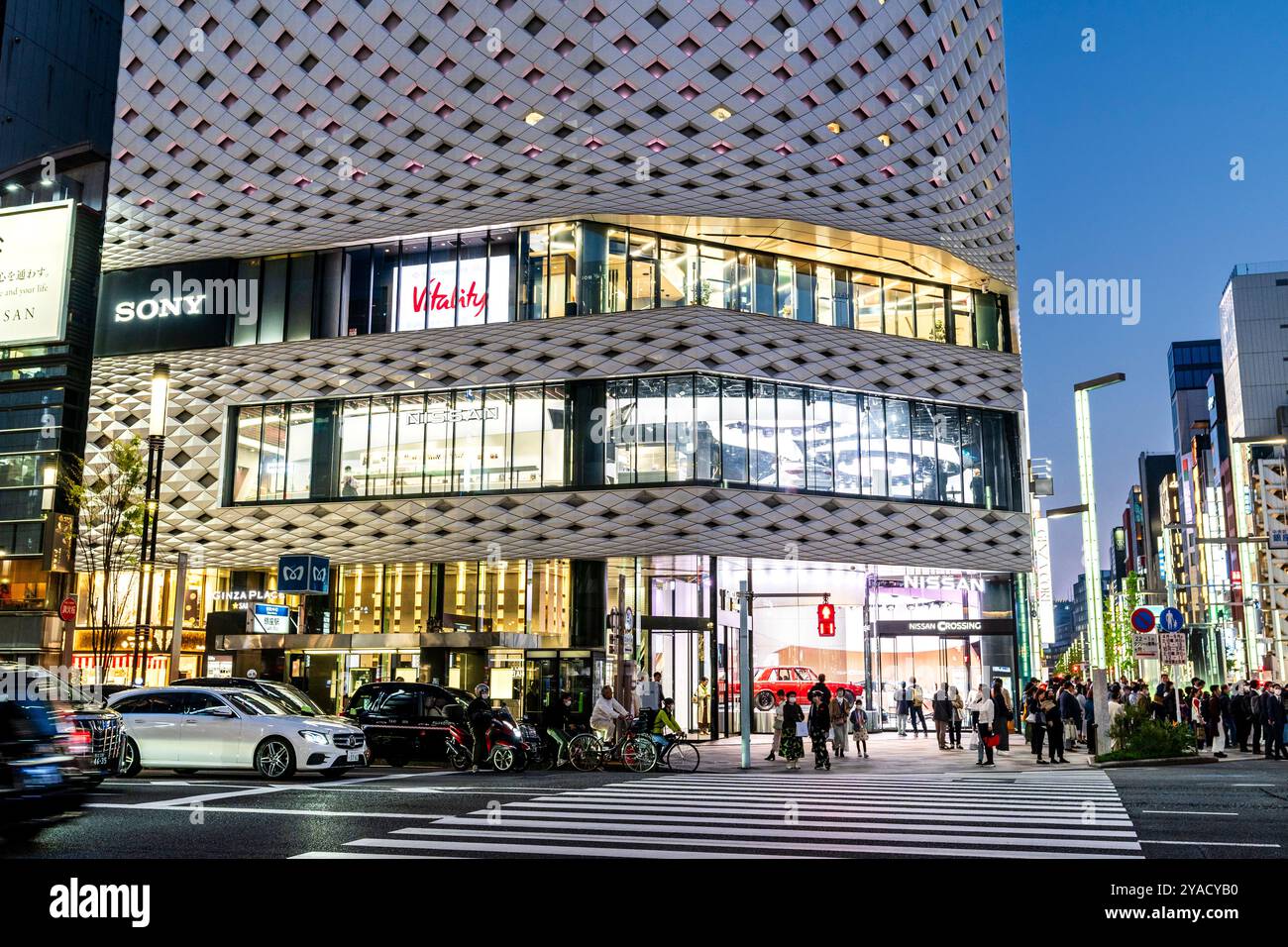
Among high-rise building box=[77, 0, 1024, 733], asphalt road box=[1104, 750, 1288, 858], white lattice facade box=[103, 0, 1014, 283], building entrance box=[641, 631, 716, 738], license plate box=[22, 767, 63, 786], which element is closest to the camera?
asphalt road box=[1104, 750, 1288, 858]

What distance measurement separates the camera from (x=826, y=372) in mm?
36125

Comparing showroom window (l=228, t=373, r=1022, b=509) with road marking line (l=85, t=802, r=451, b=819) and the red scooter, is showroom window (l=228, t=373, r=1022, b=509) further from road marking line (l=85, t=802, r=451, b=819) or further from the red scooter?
road marking line (l=85, t=802, r=451, b=819)

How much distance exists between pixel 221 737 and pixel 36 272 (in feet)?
95.8

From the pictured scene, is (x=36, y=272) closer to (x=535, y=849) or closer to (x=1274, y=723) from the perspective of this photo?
(x=535, y=849)

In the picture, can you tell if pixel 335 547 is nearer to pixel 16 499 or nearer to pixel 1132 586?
pixel 16 499

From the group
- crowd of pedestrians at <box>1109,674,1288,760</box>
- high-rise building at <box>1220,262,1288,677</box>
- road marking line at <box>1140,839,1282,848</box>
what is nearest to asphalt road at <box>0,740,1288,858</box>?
Result: road marking line at <box>1140,839,1282,848</box>

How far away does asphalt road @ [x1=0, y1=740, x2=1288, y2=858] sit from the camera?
1122 centimetres

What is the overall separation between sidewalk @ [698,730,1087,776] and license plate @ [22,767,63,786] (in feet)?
48.7

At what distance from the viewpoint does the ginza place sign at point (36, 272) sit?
4178 cm

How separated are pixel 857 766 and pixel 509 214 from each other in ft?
67.9

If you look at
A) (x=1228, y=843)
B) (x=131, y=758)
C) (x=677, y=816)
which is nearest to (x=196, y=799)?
(x=131, y=758)

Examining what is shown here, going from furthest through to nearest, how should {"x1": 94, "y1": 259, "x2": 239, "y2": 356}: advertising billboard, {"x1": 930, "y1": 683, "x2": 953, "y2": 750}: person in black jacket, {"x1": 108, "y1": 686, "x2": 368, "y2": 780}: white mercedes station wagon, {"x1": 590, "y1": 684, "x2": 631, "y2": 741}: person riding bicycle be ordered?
{"x1": 94, "y1": 259, "x2": 239, "y2": 356}: advertising billboard, {"x1": 930, "y1": 683, "x2": 953, "y2": 750}: person in black jacket, {"x1": 590, "y1": 684, "x2": 631, "y2": 741}: person riding bicycle, {"x1": 108, "y1": 686, "x2": 368, "y2": 780}: white mercedes station wagon

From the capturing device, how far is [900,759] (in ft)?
91.7
